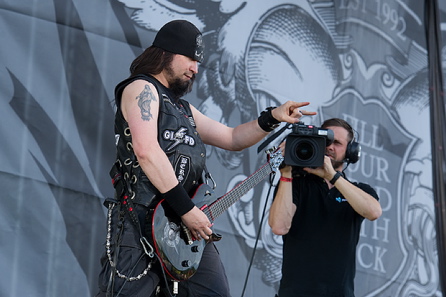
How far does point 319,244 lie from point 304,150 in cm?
49

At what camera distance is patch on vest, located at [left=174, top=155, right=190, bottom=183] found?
3.14 meters

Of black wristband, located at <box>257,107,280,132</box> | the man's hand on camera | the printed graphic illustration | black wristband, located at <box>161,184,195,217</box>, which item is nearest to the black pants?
black wristband, located at <box>161,184,195,217</box>

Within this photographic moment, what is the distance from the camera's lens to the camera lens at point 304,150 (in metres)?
3.71

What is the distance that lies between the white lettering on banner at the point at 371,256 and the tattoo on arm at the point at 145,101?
2.85 m

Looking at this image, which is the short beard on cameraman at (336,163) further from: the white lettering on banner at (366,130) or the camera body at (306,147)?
the white lettering on banner at (366,130)

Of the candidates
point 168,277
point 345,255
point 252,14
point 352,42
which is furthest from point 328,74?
point 168,277

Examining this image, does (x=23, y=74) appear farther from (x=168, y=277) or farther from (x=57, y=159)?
(x=168, y=277)

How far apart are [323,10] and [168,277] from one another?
2.86 m

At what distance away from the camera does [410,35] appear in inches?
238

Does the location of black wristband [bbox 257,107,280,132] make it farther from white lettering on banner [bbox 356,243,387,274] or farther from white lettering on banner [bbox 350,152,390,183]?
white lettering on banner [bbox 356,243,387,274]

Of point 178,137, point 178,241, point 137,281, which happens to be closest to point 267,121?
point 178,137

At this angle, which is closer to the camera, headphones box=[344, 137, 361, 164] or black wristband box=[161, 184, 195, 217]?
black wristband box=[161, 184, 195, 217]

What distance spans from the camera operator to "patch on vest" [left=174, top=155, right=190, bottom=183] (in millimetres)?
785

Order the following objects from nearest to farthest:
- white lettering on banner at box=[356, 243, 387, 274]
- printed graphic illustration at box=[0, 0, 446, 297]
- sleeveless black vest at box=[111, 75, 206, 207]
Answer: sleeveless black vest at box=[111, 75, 206, 207] → printed graphic illustration at box=[0, 0, 446, 297] → white lettering on banner at box=[356, 243, 387, 274]
